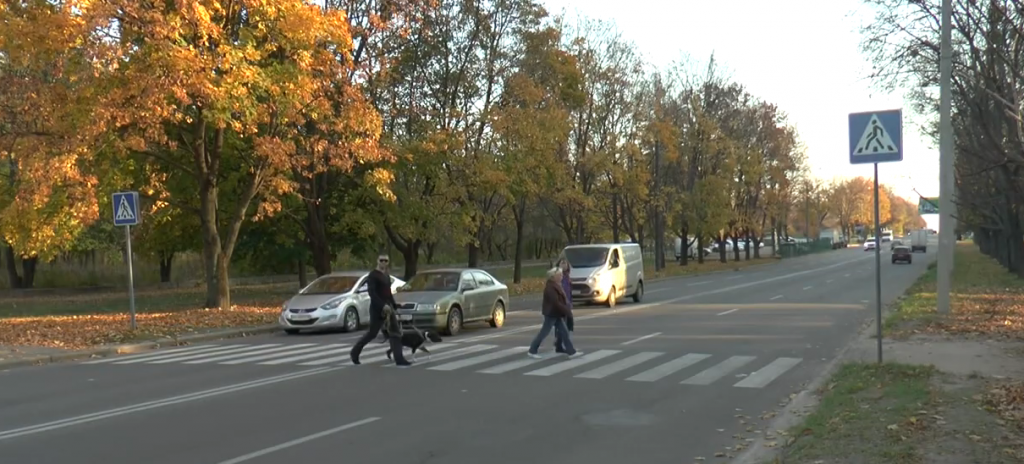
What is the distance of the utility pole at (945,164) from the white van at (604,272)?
9854 mm

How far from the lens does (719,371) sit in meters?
12.7

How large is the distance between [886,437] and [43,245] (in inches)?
1208

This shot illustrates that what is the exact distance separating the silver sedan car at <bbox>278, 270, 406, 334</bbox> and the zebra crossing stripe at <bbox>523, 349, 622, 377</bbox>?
7194 mm

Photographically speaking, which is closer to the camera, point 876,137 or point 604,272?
point 876,137

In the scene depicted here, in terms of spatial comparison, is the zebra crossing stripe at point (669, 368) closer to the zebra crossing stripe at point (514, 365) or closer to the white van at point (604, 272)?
the zebra crossing stripe at point (514, 365)

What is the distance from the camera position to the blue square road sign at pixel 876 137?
1121 centimetres

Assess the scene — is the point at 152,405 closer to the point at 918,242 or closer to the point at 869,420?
the point at 869,420

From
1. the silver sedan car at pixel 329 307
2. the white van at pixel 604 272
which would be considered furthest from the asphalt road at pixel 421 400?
the white van at pixel 604 272

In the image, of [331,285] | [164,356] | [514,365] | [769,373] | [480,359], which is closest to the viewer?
[769,373]

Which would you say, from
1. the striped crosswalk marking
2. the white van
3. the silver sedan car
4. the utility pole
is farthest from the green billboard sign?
the silver sedan car

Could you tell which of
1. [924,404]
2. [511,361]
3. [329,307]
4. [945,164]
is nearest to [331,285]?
[329,307]

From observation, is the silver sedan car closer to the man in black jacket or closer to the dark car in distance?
the man in black jacket

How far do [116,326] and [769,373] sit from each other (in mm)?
15039

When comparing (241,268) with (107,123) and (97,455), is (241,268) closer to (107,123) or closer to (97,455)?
(107,123)
